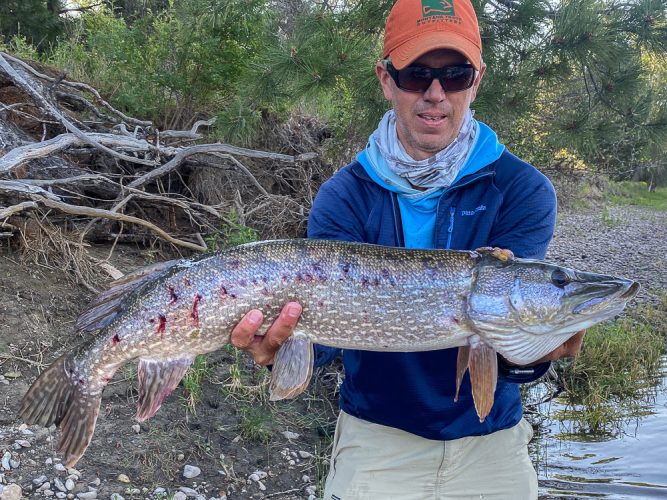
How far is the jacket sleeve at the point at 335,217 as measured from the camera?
2.73 metres

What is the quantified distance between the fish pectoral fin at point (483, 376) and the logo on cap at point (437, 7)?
1.49 meters

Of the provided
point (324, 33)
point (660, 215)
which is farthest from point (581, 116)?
point (660, 215)

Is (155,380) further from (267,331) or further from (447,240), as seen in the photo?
(447,240)

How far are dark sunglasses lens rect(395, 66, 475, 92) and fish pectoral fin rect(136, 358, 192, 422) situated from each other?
1556mm

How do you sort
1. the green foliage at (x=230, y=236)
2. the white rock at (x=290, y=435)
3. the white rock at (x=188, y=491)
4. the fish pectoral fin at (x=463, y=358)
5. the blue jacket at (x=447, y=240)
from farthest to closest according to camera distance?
the green foliage at (x=230, y=236) → the white rock at (x=290, y=435) → the white rock at (x=188, y=491) → the blue jacket at (x=447, y=240) → the fish pectoral fin at (x=463, y=358)

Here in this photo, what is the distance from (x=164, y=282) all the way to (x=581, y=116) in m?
4.36

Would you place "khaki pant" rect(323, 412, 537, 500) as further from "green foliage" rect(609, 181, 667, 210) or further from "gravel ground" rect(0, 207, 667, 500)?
"green foliage" rect(609, 181, 667, 210)

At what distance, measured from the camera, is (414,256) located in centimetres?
242

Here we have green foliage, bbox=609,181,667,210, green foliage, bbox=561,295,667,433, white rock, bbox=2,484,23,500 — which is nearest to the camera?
white rock, bbox=2,484,23,500

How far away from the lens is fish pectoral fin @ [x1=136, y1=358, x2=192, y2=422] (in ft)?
7.88

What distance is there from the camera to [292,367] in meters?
2.46

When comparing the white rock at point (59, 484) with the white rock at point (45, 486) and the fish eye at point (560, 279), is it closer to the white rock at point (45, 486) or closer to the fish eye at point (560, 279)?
the white rock at point (45, 486)

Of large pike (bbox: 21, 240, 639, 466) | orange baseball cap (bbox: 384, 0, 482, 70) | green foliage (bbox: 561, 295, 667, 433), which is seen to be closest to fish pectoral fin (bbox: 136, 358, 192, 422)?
large pike (bbox: 21, 240, 639, 466)

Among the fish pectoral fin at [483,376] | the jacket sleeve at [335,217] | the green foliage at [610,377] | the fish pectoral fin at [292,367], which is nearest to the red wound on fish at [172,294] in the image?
the fish pectoral fin at [292,367]
